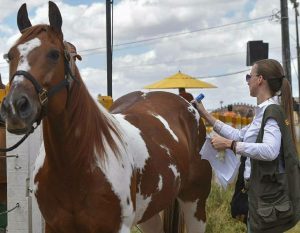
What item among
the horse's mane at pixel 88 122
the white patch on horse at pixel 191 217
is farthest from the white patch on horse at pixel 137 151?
the white patch on horse at pixel 191 217

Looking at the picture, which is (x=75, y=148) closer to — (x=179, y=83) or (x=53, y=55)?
(x=53, y=55)

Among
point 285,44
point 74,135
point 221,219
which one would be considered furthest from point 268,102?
point 285,44

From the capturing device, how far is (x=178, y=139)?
481cm

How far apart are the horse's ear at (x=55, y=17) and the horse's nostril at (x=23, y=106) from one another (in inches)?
23.4

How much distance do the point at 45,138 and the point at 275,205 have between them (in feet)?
5.12

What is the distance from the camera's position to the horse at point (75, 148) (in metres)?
2.96

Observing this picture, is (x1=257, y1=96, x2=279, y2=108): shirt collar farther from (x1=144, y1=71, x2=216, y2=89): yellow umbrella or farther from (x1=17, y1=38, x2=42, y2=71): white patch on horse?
(x1=144, y1=71, x2=216, y2=89): yellow umbrella

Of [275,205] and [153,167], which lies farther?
[153,167]

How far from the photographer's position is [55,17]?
10.5 ft

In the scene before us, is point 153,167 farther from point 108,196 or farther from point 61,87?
point 61,87

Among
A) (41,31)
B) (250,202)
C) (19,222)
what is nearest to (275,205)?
(250,202)

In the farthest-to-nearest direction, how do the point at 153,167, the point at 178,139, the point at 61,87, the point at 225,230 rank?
the point at 225,230, the point at 178,139, the point at 153,167, the point at 61,87

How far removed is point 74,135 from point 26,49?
635mm

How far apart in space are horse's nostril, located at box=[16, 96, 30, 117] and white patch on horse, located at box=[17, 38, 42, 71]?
0.22 metres
